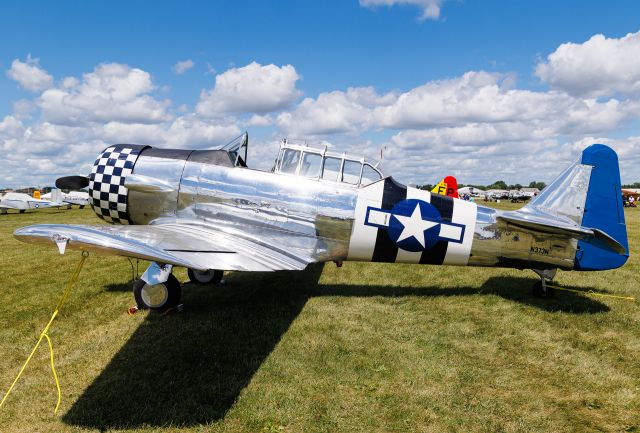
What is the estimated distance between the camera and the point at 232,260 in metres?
4.84

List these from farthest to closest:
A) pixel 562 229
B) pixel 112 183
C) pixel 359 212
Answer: pixel 112 183 → pixel 359 212 → pixel 562 229

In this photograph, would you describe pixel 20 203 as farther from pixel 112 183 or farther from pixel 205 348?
pixel 205 348

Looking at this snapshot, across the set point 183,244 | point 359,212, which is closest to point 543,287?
Result: point 359,212

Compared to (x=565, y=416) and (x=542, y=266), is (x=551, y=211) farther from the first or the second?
(x=565, y=416)

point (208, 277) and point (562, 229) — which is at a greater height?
point (562, 229)

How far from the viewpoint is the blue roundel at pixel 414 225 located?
6.36 metres

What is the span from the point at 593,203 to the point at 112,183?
26.3ft

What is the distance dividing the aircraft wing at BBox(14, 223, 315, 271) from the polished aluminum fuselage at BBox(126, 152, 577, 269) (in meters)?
0.23

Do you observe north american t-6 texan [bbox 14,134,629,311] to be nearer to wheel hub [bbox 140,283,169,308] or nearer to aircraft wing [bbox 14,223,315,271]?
aircraft wing [bbox 14,223,315,271]

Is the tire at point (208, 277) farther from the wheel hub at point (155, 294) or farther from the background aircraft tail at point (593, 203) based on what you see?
the background aircraft tail at point (593, 203)

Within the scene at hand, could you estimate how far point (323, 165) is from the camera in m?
6.47

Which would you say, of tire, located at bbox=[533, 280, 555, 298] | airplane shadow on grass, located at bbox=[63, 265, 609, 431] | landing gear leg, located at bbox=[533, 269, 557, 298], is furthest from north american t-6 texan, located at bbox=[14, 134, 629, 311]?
airplane shadow on grass, located at bbox=[63, 265, 609, 431]

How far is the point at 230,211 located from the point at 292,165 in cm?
124

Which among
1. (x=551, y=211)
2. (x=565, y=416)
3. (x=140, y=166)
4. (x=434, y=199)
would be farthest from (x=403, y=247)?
(x=140, y=166)
